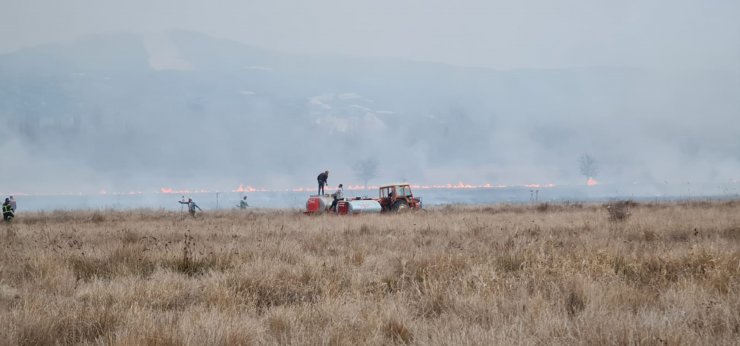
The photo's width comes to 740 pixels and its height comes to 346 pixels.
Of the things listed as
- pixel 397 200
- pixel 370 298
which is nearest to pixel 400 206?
pixel 397 200

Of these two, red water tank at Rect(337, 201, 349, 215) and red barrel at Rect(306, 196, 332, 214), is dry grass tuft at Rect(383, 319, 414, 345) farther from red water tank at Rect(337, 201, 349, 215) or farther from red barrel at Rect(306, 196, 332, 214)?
red barrel at Rect(306, 196, 332, 214)

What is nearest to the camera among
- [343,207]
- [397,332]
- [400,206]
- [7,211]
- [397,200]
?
[397,332]

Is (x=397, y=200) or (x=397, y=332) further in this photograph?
(x=397, y=200)

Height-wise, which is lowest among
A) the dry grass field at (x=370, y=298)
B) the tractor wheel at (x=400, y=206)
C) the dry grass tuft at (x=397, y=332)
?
the dry grass tuft at (x=397, y=332)

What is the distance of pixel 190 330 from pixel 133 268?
4.72 m

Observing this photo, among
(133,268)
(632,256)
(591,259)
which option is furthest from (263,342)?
(632,256)

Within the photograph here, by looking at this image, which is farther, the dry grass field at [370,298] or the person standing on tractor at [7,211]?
the person standing on tractor at [7,211]

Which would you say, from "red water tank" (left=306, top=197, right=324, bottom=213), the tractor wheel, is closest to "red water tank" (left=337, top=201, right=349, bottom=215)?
"red water tank" (left=306, top=197, right=324, bottom=213)

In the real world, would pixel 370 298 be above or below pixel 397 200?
below

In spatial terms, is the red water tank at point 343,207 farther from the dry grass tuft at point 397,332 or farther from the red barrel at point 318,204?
the dry grass tuft at point 397,332

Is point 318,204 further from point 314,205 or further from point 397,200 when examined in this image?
point 397,200

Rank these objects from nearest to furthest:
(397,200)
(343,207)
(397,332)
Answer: (397,332)
(343,207)
(397,200)

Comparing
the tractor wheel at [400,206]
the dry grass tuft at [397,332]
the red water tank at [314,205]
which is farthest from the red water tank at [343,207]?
the dry grass tuft at [397,332]

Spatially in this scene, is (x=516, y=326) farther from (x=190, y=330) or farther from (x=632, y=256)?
(x=632, y=256)
